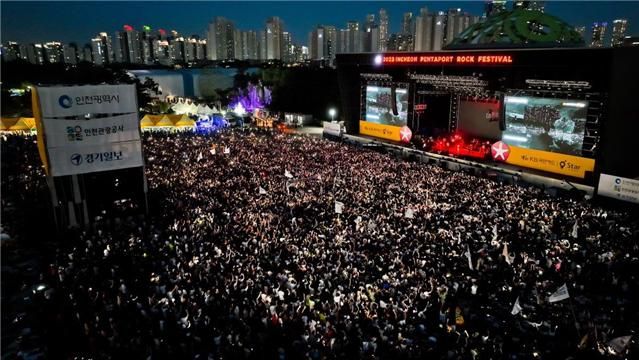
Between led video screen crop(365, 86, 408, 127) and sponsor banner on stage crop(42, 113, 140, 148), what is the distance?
62.1ft

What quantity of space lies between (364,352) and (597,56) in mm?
17553

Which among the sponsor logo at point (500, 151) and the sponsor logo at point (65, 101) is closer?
the sponsor logo at point (65, 101)

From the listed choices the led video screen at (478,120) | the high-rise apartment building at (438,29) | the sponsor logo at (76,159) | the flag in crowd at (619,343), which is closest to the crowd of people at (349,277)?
the flag in crowd at (619,343)

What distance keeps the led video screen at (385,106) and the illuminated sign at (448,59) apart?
216 centimetres

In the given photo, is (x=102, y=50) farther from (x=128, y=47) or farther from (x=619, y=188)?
(x=619, y=188)

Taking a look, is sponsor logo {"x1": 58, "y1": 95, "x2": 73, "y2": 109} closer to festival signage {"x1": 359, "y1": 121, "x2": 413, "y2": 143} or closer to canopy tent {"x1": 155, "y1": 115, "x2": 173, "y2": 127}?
festival signage {"x1": 359, "y1": 121, "x2": 413, "y2": 143}

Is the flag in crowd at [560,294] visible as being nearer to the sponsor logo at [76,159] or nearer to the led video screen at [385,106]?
the sponsor logo at [76,159]

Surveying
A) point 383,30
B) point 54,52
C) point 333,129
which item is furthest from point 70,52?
point 333,129

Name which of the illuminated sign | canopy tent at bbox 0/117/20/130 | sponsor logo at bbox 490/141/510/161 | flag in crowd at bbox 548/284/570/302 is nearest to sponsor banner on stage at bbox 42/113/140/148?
flag in crowd at bbox 548/284/570/302

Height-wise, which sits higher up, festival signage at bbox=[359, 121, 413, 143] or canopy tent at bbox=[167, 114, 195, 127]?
canopy tent at bbox=[167, 114, 195, 127]

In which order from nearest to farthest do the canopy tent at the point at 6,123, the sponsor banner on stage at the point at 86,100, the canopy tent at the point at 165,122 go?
the sponsor banner on stage at the point at 86,100 → the canopy tent at the point at 6,123 → the canopy tent at the point at 165,122

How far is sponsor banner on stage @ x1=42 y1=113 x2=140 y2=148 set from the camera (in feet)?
44.9

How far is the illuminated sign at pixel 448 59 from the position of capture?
872 inches

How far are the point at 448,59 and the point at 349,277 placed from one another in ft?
60.8
